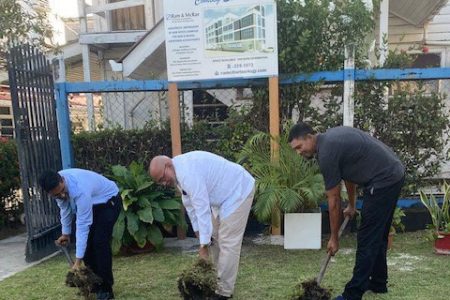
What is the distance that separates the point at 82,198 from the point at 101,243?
467mm

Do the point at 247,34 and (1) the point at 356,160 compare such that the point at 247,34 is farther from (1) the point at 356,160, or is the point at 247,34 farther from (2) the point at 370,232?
(2) the point at 370,232

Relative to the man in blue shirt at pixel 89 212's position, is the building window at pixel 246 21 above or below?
above

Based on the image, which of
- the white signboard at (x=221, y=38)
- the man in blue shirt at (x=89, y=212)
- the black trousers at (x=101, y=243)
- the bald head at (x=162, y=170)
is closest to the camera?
the bald head at (x=162, y=170)

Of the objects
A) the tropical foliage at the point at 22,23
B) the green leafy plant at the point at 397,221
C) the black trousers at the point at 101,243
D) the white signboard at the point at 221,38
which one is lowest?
the green leafy plant at the point at 397,221

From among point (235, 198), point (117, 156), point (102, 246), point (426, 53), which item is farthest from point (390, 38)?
point (102, 246)

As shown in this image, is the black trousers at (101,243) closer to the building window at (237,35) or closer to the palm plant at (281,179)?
the palm plant at (281,179)

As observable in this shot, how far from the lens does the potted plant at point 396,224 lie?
5.11 meters

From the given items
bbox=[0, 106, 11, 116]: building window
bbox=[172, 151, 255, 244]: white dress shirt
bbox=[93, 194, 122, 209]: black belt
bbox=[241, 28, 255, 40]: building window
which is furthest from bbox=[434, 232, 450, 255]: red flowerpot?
bbox=[0, 106, 11, 116]: building window

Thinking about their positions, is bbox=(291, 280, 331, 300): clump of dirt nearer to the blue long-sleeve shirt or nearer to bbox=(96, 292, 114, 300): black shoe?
bbox=(96, 292, 114, 300): black shoe

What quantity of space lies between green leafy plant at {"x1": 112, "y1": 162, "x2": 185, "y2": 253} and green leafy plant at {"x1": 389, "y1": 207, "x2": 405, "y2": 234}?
99.6 inches

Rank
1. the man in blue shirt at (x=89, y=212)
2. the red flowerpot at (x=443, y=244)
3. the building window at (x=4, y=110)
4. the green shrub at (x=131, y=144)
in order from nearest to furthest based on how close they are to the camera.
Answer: the man in blue shirt at (x=89, y=212)
the red flowerpot at (x=443, y=244)
the green shrub at (x=131, y=144)
the building window at (x=4, y=110)

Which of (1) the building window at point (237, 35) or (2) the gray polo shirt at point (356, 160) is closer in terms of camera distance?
(2) the gray polo shirt at point (356, 160)

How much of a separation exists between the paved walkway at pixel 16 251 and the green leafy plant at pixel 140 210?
0.40 metres

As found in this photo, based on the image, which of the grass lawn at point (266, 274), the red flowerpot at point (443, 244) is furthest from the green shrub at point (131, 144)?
the red flowerpot at point (443, 244)
